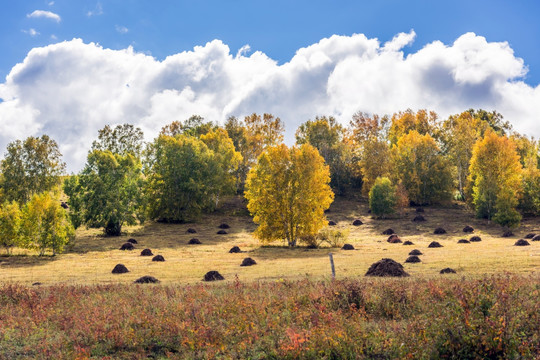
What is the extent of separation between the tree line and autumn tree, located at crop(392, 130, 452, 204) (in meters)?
0.18

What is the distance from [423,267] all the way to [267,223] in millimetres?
22791

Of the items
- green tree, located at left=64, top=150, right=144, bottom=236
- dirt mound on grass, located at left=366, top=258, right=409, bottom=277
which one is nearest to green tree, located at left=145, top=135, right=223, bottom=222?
green tree, located at left=64, top=150, right=144, bottom=236

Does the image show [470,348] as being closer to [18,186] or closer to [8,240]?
[8,240]

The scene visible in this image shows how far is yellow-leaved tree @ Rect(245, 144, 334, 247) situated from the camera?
4700 centimetres

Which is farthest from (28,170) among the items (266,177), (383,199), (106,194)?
Result: (383,199)


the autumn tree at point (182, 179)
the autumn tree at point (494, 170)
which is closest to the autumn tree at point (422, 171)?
the autumn tree at point (494, 170)

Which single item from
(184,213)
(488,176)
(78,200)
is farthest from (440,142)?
(78,200)

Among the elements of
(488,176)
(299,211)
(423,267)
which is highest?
(488,176)

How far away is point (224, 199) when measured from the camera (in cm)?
8381

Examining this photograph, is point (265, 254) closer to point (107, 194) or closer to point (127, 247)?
point (127, 247)

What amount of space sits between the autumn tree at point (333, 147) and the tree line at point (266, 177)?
0.24m

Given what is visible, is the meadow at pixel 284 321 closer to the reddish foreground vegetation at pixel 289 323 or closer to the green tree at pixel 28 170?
the reddish foreground vegetation at pixel 289 323

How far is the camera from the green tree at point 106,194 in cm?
5475

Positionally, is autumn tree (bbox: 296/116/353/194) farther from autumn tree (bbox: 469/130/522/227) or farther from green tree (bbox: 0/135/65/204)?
green tree (bbox: 0/135/65/204)
